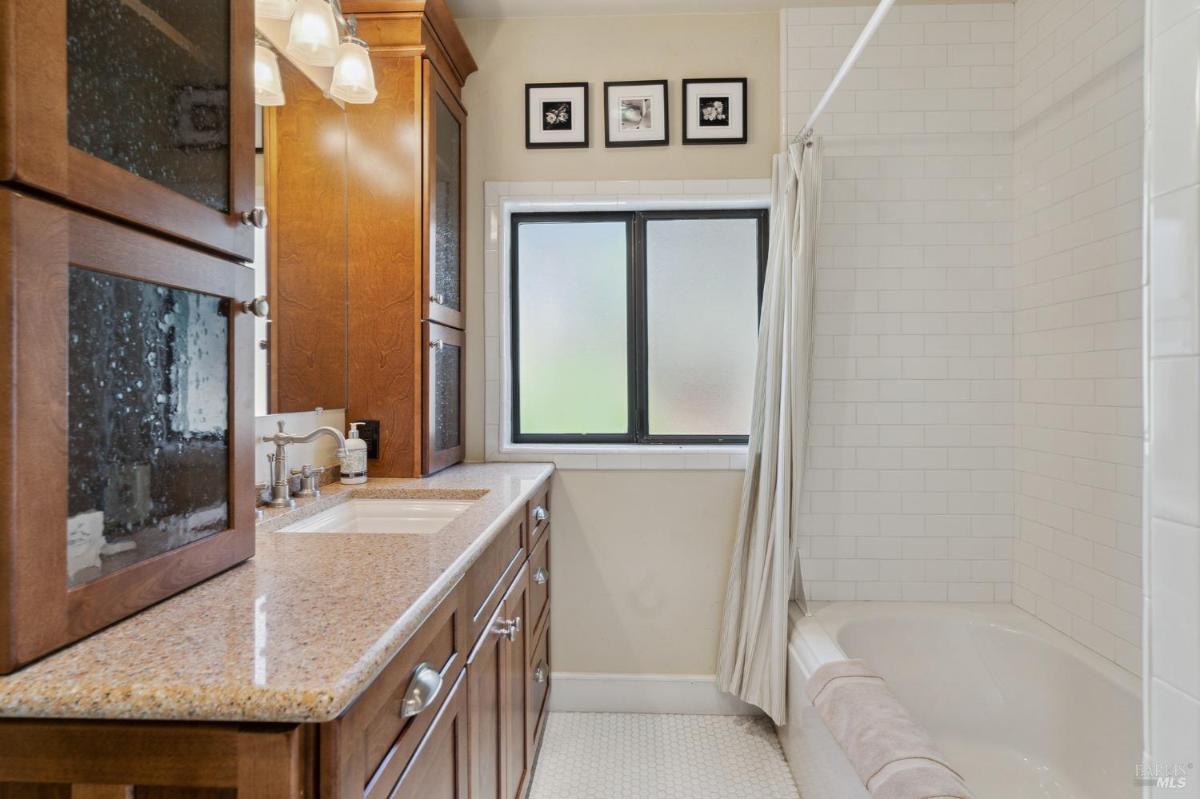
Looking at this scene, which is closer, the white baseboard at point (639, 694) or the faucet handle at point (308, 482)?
the faucet handle at point (308, 482)

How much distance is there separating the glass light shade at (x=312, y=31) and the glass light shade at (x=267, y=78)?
6 centimetres

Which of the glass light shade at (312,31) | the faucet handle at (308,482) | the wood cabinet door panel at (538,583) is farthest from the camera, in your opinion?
the wood cabinet door panel at (538,583)

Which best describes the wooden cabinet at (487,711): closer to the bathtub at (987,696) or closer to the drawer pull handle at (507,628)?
the drawer pull handle at (507,628)

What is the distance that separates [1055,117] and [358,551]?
97.4 inches

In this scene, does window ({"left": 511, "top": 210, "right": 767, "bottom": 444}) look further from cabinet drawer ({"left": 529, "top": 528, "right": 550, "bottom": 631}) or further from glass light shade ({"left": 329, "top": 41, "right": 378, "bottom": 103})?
glass light shade ({"left": 329, "top": 41, "right": 378, "bottom": 103})

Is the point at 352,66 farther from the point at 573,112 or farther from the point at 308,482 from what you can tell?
the point at 308,482

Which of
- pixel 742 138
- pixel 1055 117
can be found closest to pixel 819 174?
pixel 742 138

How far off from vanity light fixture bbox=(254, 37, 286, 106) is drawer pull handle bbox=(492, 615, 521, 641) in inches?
56.6

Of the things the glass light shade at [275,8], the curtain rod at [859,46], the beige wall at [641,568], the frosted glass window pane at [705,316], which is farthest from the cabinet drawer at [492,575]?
the curtain rod at [859,46]

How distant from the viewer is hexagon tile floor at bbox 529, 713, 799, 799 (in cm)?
188

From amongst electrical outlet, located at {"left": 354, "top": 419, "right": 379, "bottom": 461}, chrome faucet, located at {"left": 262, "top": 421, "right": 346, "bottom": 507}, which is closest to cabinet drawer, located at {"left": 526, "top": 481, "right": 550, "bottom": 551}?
electrical outlet, located at {"left": 354, "top": 419, "right": 379, "bottom": 461}

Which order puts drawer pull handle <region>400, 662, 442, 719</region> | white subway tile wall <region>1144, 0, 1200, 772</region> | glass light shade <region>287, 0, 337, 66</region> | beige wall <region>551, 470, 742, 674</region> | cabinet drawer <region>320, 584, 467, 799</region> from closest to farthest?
white subway tile wall <region>1144, 0, 1200, 772</region> < cabinet drawer <region>320, 584, 467, 799</region> < drawer pull handle <region>400, 662, 442, 719</region> < glass light shade <region>287, 0, 337, 66</region> < beige wall <region>551, 470, 742, 674</region>

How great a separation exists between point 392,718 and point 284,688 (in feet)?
0.76

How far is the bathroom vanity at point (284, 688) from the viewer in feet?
1.99
